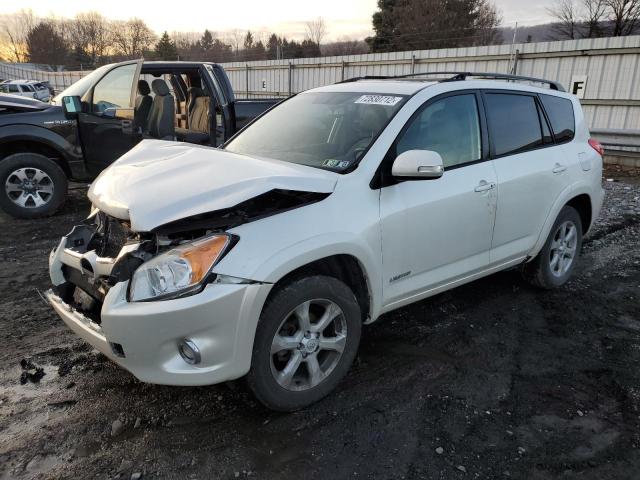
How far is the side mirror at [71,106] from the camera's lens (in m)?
6.43

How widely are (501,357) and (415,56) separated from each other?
14.0m

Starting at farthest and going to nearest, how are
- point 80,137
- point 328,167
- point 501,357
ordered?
1. point 80,137
2. point 501,357
3. point 328,167

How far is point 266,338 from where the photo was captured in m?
2.57

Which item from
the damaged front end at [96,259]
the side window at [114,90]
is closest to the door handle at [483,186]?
the damaged front end at [96,259]

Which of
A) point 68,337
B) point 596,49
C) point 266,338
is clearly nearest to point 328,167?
point 266,338

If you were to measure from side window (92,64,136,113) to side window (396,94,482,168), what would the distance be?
15.5ft

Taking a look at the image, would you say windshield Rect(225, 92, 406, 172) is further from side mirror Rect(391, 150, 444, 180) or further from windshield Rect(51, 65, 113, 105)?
windshield Rect(51, 65, 113, 105)

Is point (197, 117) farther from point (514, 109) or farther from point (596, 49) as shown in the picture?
point (596, 49)

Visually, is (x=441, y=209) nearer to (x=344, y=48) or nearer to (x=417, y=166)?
(x=417, y=166)

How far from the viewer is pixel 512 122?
400 cm

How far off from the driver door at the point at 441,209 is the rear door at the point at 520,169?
148 mm

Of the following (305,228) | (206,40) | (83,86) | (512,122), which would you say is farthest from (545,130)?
(206,40)

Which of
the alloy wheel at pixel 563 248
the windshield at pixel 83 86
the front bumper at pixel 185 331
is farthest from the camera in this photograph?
the windshield at pixel 83 86

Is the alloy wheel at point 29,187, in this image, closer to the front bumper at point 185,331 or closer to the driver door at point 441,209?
the front bumper at point 185,331
